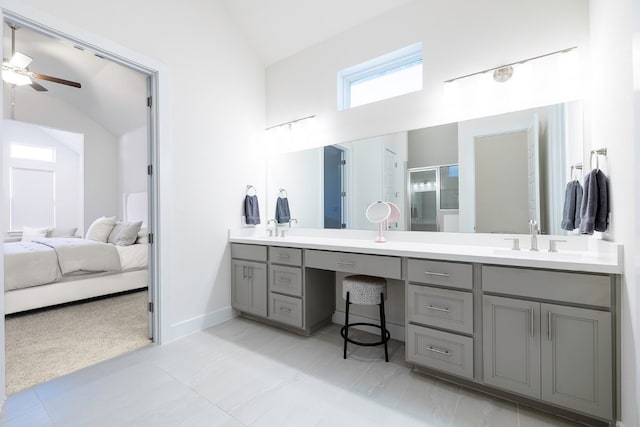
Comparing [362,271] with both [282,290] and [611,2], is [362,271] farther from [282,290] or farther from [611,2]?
[611,2]

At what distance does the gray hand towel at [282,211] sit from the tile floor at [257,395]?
4.28 ft

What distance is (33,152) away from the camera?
5.64m

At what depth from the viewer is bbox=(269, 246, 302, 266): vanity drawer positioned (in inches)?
92.2

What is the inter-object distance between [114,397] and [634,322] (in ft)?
8.25

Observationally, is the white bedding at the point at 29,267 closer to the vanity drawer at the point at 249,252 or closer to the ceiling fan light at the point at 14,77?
the ceiling fan light at the point at 14,77

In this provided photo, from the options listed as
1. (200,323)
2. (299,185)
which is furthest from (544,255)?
(200,323)

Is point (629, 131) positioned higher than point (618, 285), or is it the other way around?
point (629, 131)

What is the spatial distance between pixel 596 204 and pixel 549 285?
47 cm

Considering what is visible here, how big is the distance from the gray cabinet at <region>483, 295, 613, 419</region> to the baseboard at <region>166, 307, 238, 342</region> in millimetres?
2187

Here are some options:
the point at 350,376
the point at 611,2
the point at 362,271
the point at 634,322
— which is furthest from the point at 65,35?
the point at 634,322

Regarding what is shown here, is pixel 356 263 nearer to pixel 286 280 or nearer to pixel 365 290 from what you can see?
pixel 365 290

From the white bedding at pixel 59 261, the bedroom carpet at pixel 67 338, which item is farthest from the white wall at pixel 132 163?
the bedroom carpet at pixel 67 338

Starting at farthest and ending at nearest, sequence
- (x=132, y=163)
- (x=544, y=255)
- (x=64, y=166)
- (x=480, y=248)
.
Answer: (x=64, y=166), (x=132, y=163), (x=480, y=248), (x=544, y=255)

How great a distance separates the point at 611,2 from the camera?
1.31 meters
